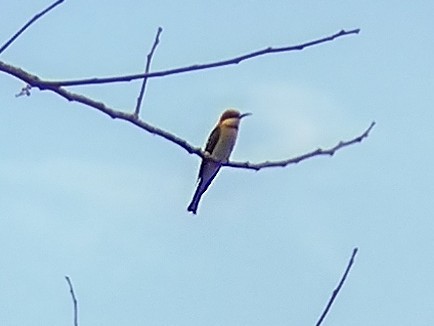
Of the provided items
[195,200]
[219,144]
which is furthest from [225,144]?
[195,200]

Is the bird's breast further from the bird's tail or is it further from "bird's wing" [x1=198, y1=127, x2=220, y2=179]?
the bird's tail

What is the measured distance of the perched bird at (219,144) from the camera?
10.1 metres

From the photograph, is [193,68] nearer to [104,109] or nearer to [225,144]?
[104,109]

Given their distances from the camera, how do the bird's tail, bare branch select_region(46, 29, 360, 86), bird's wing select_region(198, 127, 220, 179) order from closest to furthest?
1. bare branch select_region(46, 29, 360, 86)
2. the bird's tail
3. bird's wing select_region(198, 127, 220, 179)

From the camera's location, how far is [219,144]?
1038 centimetres

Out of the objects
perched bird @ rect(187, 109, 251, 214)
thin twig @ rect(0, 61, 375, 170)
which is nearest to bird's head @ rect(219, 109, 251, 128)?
perched bird @ rect(187, 109, 251, 214)

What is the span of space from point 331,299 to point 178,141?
63cm

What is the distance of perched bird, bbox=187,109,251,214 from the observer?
33.0 ft

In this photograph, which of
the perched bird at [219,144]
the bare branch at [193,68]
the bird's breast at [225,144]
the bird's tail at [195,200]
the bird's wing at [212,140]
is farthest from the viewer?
the bird's wing at [212,140]

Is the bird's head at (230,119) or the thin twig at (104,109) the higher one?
the bird's head at (230,119)

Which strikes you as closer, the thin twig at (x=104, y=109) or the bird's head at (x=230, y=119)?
the thin twig at (x=104, y=109)

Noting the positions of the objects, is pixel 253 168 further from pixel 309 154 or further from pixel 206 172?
pixel 206 172

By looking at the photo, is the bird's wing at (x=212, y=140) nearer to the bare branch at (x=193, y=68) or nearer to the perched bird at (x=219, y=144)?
the perched bird at (x=219, y=144)

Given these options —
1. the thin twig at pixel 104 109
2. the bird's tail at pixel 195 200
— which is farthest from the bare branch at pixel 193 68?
the bird's tail at pixel 195 200
